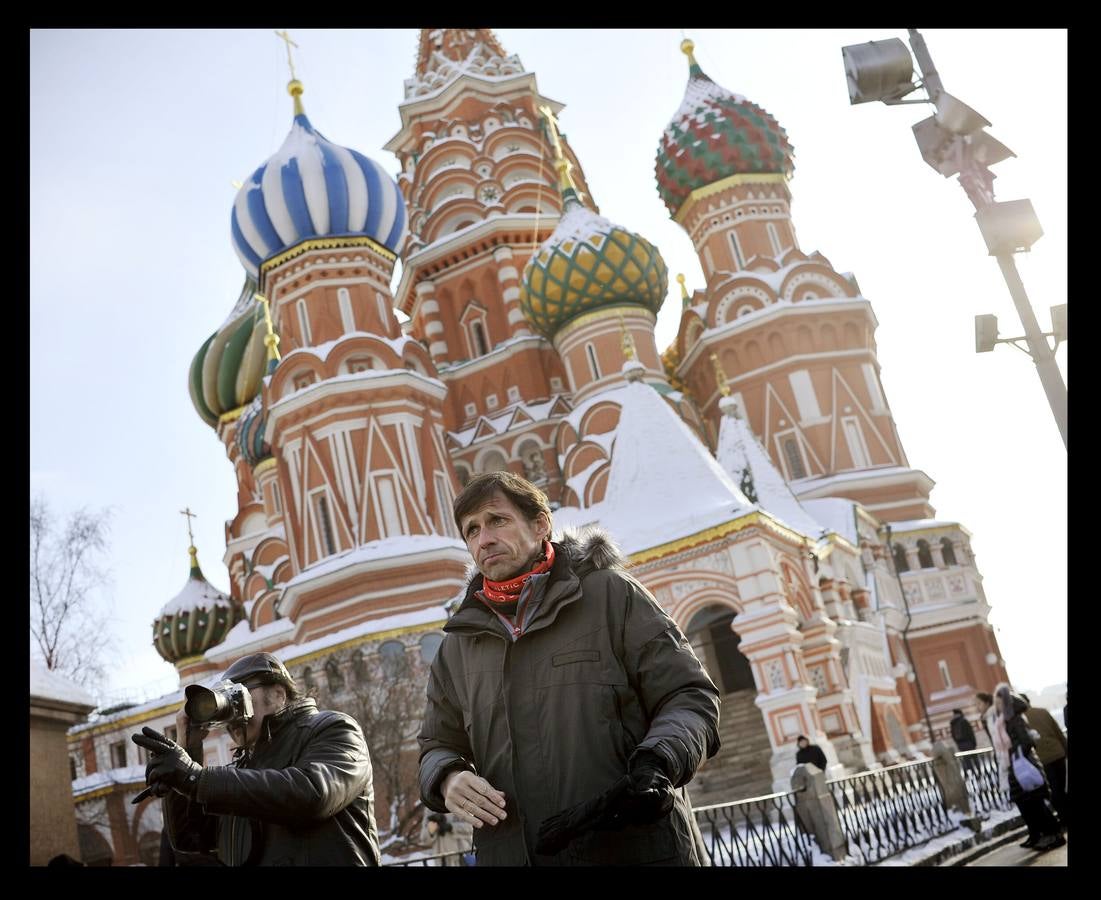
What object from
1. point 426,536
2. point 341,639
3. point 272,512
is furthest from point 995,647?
point 272,512

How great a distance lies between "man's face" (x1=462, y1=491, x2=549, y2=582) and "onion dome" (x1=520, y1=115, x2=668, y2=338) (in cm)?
1885

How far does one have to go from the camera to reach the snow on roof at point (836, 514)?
1959 cm

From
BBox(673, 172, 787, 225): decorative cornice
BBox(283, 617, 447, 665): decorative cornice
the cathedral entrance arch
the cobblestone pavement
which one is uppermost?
BBox(673, 172, 787, 225): decorative cornice

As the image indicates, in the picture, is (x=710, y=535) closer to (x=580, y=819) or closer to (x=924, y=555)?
(x=924, y=555)

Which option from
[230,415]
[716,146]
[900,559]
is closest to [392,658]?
[900,559]

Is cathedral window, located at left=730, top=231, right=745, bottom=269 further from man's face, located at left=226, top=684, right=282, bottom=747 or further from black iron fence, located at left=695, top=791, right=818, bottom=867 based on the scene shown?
man's face, located at left=226, top=684, right=282, bottom=747

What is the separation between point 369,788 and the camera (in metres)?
3.31

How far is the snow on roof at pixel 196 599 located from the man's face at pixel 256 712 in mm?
25624

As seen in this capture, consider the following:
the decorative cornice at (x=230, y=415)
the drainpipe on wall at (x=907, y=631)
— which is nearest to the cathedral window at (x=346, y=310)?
the decorative cornice at (x=230, y=415)

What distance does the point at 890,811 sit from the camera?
392 inches

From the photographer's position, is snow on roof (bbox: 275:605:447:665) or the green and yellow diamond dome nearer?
snow on roof (bbox: 275:605:447:665)

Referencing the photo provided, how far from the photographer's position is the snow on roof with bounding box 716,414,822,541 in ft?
59.0

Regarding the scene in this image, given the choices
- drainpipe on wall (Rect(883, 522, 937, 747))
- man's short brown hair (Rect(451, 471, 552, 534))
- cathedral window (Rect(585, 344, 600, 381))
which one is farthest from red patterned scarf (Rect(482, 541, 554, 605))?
drainpipe on wall (Rect(883, 522, 937, 747))
